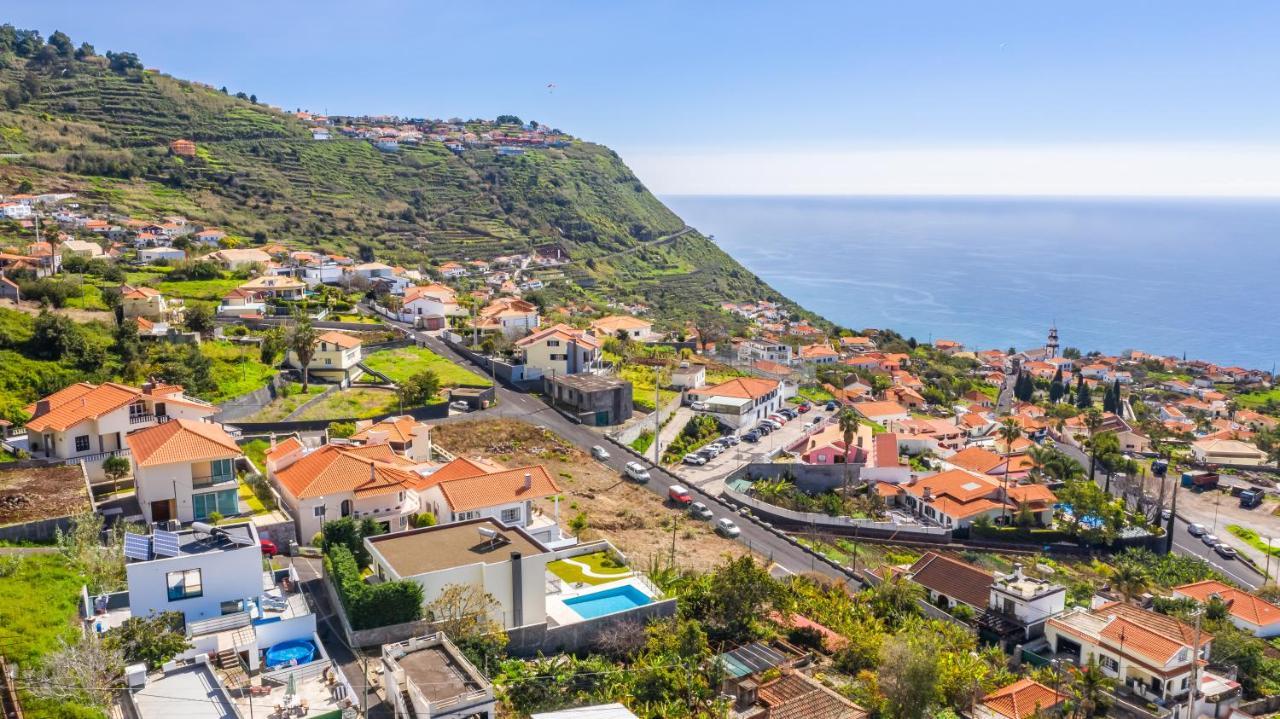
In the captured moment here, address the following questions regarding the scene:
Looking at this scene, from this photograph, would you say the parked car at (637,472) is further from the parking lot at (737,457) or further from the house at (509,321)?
the house at (509,321)

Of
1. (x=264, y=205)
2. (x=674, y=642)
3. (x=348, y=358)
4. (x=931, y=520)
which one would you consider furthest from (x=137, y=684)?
(x=264, y=205)

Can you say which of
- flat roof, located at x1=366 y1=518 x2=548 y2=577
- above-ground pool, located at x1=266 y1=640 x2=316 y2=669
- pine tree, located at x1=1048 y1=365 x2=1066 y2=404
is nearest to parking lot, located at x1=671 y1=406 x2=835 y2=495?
flat roof, located at x1=366 y1=518 x2=548 y2=577

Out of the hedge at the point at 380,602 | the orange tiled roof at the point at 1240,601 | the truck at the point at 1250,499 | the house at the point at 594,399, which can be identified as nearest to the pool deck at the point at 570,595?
the hedge at the point at 380,602

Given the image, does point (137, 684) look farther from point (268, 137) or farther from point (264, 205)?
point (268, 137)

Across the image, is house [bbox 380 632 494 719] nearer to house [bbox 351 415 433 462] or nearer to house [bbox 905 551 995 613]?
house [bbox 351 415 433 462]

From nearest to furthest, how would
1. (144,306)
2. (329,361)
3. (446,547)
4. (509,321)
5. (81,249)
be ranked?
(446,547) < (329,361) < (144,306) < (509,321) < (81,249)

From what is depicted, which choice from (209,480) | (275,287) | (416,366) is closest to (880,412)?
(416,366)

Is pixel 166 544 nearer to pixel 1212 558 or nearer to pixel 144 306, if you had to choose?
pixel 144 306
